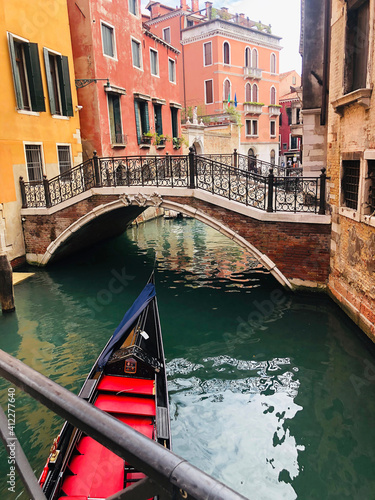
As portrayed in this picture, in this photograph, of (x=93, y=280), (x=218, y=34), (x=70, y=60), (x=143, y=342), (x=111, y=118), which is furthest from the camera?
(x=218, y=34)

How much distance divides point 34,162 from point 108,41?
495cm

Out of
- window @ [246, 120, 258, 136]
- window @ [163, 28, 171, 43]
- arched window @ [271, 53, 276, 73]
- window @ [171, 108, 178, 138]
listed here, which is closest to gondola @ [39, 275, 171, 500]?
window @ [171, 108, 178, 138]

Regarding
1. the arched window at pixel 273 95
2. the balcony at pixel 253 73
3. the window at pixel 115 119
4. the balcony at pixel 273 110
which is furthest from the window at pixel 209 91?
the window at pixel 115 119

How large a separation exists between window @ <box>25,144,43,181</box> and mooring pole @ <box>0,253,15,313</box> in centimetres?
346

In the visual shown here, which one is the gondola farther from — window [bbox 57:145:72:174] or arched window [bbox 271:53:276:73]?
arched window [bbox 271:53:276:73]

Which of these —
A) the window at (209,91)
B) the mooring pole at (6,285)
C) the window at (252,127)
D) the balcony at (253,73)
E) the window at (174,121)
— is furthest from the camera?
the window at (252,127)

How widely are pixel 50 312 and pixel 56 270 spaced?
2.73 meters

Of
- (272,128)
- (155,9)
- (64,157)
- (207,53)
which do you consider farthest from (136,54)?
(272,128)

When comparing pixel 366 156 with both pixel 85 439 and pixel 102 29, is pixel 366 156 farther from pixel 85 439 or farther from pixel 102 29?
pixel 102 29

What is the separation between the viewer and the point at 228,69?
2386cm

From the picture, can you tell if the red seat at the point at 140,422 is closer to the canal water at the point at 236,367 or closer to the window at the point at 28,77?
the canal water at the point at 236,367

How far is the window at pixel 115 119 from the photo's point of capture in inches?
486

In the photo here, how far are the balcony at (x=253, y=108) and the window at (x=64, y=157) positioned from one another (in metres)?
16.9

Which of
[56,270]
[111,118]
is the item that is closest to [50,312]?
[56,270]
